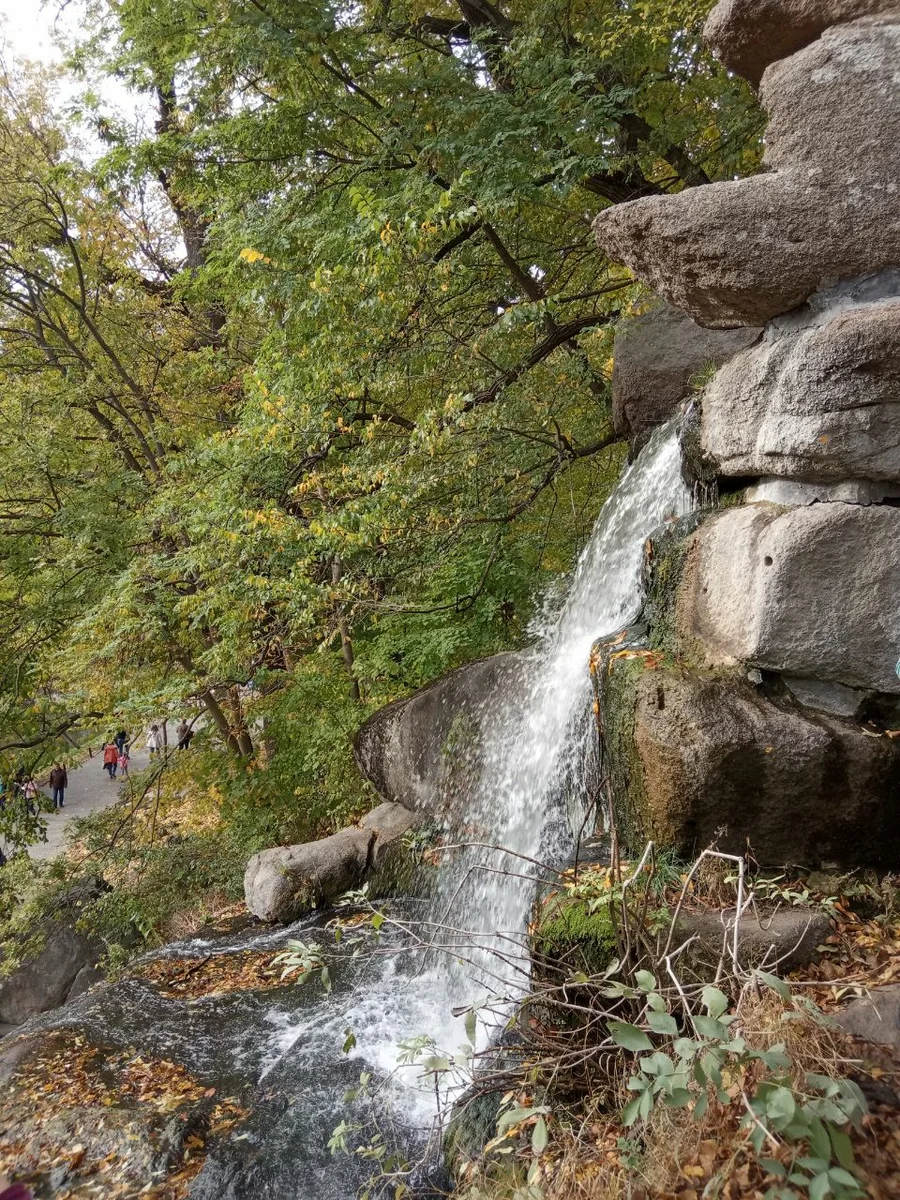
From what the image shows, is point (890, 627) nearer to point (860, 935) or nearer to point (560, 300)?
point (860, 935)

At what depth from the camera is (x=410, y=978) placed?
5059mm

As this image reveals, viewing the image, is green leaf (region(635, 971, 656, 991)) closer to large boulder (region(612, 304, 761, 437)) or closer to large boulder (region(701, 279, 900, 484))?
large boulder (region(701, 279, 900, 484))

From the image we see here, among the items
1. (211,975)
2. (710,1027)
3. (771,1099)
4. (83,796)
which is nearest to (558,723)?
(211,975)

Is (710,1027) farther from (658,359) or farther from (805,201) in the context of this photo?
(658,359)

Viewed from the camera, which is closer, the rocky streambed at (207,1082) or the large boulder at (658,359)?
the rocky streambed at (207,1082)

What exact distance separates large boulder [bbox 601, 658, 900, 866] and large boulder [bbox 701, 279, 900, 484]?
1.36 metres

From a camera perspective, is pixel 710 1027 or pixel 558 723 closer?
pixel 710 1027

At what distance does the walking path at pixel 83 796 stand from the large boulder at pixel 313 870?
637 centimetres

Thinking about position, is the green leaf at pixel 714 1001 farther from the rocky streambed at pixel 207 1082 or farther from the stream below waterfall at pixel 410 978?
the stream below waterfall at pixel 410 978

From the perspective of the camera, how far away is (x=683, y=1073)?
7.54 feet

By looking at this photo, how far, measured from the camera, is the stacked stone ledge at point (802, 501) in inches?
161

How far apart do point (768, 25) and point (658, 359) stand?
2.93 m

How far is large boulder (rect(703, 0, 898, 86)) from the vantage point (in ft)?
14.2

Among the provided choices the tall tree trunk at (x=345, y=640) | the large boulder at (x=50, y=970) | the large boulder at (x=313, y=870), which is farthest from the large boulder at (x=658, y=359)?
the large boulder at (x=50, y=970)
